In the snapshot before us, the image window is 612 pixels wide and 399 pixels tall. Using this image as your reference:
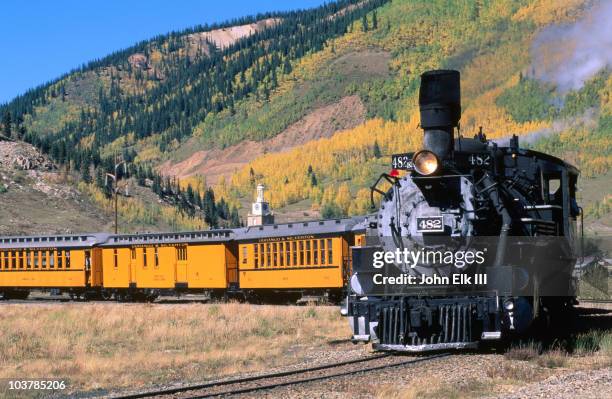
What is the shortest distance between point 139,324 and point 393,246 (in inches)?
566

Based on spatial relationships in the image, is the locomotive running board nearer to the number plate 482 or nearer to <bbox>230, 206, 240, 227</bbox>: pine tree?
the number plate 482

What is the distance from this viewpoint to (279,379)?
1639 centimetres

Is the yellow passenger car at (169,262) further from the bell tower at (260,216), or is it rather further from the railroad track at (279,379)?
the bell tower at (260,216)

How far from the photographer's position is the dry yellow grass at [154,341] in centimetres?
1947

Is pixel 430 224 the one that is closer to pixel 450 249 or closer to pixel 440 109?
pixel 450 249

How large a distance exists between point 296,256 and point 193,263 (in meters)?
7.29

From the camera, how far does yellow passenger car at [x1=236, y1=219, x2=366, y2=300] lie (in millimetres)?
36875

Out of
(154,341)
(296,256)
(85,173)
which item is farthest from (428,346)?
(85,173)

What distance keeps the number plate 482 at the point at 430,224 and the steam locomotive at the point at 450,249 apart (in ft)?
0.08

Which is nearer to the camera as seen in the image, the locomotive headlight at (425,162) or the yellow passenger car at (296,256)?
the locomotive headlight at (425,162)

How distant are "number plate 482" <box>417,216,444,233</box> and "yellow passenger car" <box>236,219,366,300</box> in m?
17.9

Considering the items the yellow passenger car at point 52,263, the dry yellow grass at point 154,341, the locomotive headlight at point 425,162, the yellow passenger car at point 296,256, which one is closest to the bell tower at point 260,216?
the yellow passenger car at point 52,263

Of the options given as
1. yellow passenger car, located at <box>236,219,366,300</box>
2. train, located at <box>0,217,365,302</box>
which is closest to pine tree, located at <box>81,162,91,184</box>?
train, located at <box>0,217,365,302</box>

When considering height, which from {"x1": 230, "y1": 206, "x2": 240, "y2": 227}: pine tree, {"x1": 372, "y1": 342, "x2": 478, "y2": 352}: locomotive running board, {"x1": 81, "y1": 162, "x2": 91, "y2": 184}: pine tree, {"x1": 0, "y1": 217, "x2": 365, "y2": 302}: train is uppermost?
{"x1": 81, "y1": 162, "x2": 91, "y2": 184}: pine tree
